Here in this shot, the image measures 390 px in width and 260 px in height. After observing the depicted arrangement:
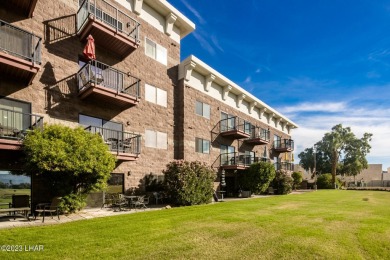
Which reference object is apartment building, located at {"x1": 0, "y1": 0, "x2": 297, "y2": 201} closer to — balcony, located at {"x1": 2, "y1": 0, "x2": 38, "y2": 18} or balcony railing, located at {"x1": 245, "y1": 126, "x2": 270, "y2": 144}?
balcony, located at {"x1": 2, "y1": 0, "x2": 38, "y2": 18}

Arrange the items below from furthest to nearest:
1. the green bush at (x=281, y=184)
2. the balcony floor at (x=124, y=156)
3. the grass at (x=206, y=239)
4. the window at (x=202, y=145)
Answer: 1. the green bush at (x=281, y=184)
2. the window at (x=202, y=145)
3. the balcony floor at (x=124, y=156)
4. the grass at (x=206, y=239)

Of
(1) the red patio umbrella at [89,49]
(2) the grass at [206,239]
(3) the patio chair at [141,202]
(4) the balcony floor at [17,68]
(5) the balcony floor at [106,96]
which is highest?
(1) the red patio umbrella at [89,49]

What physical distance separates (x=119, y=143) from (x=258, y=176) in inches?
632

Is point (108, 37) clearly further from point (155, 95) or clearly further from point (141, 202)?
point (141, 202)

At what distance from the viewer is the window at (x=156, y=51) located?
20414mm

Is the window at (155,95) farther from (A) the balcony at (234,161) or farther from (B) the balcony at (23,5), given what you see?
(A) the balcony at (234,161)

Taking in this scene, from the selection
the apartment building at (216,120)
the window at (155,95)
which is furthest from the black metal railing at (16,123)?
the apartment building at (216,120)

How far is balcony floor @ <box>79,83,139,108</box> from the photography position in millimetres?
14570

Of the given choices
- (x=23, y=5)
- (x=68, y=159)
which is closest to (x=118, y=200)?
(x=68, y=159)

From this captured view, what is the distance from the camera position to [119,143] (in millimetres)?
16266

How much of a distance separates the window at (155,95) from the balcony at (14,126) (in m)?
8.45

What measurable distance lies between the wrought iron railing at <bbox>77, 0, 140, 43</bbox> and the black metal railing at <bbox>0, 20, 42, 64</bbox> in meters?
3.59

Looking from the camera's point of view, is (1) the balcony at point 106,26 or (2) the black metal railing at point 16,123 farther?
(1) the balcony at point 106,26

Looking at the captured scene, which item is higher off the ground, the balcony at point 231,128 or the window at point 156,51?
the window at point 156,51
